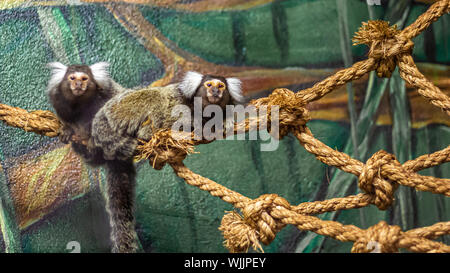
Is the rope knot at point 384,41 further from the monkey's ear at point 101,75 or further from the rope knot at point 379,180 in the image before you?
the monkey's ear at point 101,75

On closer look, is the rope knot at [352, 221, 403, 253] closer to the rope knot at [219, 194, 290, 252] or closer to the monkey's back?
the rope knot at [219, 194, 290, 252]

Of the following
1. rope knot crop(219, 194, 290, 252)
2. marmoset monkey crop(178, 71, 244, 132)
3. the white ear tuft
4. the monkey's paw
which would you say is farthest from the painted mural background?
rope knot crop(219, 194, 290, 252)

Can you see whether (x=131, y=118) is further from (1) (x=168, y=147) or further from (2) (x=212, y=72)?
(2) (x=212, y=72)

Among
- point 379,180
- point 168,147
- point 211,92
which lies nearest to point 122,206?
point 168,147

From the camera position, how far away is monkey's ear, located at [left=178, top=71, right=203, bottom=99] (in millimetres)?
1276

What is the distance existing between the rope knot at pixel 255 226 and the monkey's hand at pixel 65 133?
650mm

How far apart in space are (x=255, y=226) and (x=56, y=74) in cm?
88

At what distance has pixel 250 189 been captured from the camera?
1746 mm

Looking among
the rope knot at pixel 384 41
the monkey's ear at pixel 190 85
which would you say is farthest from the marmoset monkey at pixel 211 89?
the rope knot at pixel 384 41

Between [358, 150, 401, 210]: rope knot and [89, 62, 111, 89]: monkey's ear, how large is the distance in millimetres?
884

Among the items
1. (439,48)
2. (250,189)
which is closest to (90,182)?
(250,189)

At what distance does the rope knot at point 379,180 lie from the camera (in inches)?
41.4
